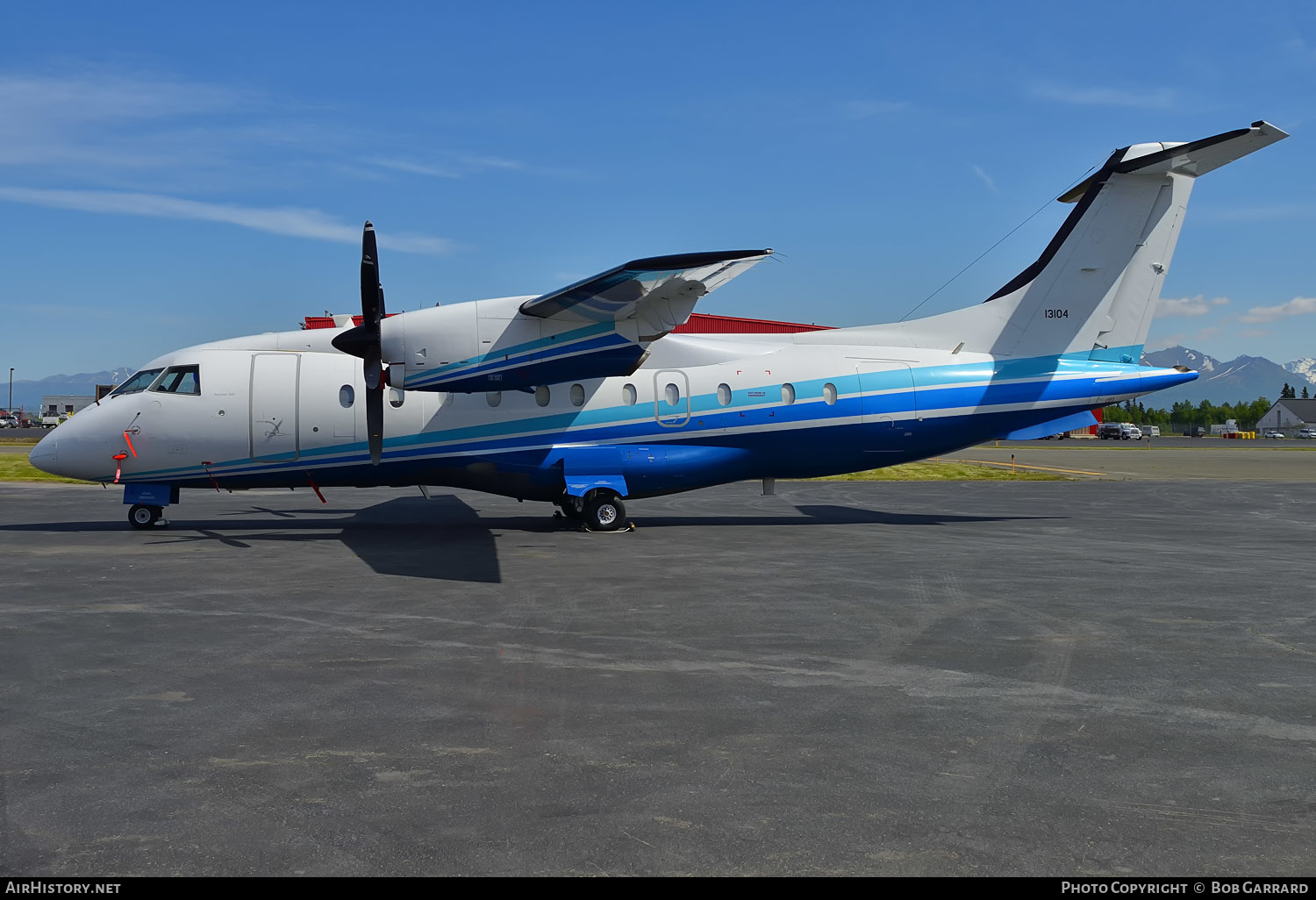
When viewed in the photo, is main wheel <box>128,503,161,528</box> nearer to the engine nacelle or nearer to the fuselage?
the fuselage

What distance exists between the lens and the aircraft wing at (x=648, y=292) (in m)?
14.7

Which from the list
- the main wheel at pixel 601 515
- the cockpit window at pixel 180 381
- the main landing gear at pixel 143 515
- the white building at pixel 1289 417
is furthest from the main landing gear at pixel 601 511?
the white building at pixel 1289 417

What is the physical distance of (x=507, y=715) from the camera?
6730 mm

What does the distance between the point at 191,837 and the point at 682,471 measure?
15296 mm

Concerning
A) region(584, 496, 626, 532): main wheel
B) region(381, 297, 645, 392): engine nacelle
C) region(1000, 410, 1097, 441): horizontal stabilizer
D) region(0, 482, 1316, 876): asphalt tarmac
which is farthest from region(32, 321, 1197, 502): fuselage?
region(0, 482, 1316, 876): asphalt tarmac

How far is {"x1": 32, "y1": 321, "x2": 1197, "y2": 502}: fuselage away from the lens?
18422 millimetres

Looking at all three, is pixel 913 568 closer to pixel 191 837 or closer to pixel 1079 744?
pixel 1079 744

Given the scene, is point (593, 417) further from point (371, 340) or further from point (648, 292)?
point (371, 340)

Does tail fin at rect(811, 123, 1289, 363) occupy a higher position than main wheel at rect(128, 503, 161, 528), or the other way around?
tail fin at rect(811, 123, 1289, 363)

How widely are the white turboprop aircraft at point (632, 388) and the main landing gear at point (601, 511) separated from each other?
6 cm

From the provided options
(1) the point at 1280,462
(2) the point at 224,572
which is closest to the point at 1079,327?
(2) the point at 224,572

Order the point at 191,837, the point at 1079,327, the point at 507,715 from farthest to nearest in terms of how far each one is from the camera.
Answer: the point at 1079,327, the point at 507,715, the point at 191,837

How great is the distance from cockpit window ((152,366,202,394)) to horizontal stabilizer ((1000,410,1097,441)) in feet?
56.8

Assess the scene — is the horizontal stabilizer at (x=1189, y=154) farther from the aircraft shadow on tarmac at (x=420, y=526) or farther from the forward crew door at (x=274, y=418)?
the forward crew door at (x=274, y=418)
